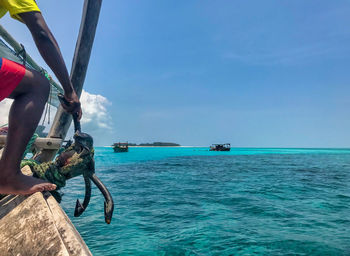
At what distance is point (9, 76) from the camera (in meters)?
1.36

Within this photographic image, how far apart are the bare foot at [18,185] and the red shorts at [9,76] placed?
0.57 m

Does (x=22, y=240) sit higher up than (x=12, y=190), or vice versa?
(x=12, y=190)

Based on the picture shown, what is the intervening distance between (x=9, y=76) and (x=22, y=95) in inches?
6.4

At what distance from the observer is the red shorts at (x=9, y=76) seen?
4.37ft

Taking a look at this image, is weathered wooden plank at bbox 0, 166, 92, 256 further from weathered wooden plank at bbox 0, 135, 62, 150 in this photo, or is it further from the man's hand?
weathered wooden plank at bbox 0, 135, 62, 150

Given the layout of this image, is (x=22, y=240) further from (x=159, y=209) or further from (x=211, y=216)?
(x=159, y=209)

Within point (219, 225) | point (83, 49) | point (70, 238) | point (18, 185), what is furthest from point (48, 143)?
point (219, 225)

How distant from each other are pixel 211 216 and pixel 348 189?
9.31 meters

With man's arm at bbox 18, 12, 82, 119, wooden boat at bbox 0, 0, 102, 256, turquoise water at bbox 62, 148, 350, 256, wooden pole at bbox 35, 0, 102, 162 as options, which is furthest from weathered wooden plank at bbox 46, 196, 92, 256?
turquoise water at bbox 62, 148, 350, 256

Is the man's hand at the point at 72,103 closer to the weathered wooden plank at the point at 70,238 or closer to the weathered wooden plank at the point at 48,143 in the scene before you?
the weathered wooden plank at the point at 70,238

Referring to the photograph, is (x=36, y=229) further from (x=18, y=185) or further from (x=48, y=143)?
(x=48, y=143)

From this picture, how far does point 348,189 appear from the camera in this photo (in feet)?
36.2

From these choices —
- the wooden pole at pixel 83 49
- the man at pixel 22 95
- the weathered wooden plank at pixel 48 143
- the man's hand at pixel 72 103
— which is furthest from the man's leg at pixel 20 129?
the weathered wooden plank at pixel 48 143

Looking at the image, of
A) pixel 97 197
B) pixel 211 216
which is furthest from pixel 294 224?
pixel 97 197
